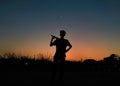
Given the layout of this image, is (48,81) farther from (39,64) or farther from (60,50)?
(39,64)

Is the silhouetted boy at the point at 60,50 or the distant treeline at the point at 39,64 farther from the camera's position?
the distant treeline at the point at 39,64

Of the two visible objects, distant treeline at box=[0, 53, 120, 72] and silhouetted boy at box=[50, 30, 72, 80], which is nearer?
silhouetted boy at box=[50, 30, 72, 80]

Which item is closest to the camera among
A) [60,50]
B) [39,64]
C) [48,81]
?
[60,50]

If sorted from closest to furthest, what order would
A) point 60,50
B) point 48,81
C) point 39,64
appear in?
point 60,50 → point 48,81 → point 39,64

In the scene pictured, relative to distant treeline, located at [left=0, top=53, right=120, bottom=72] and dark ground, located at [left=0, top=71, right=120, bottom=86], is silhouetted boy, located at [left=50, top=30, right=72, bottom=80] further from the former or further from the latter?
distant treeline, located at [left=0, top=53, right=120, bottom=72]

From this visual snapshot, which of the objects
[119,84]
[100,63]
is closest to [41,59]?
[100,63]

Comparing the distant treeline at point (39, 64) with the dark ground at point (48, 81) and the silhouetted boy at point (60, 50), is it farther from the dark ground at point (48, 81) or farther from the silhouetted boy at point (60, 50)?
the silhouetted boy at point (60, 50)

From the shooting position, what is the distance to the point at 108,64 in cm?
2942

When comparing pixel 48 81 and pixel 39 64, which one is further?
pixel 39 64

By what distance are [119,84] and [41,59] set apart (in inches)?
625

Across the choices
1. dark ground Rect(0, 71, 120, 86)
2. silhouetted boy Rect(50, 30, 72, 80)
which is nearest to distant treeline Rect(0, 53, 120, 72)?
dark ground Rect(0, 71, 120, 86)

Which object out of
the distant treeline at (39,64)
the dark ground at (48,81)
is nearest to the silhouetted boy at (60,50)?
the dark ground at (48,81)

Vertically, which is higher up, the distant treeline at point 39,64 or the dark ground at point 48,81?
the distant treeline at point 39,64

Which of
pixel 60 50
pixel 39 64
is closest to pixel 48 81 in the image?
pixel 60 50
